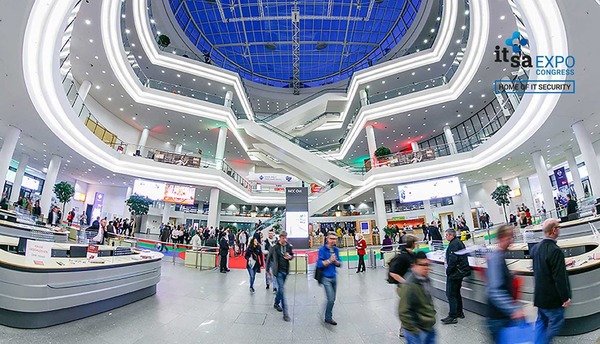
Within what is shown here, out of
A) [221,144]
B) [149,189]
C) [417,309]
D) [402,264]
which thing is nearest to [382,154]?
[221,144]

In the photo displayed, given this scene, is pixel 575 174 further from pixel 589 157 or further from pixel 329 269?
pixel 329 269

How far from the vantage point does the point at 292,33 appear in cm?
2736

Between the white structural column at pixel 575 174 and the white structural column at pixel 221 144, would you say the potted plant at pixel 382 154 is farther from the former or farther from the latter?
the white structural column at pixel 221 144

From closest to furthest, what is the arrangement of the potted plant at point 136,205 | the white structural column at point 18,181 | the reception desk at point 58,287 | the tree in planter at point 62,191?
the reception desk at point 58,287 < the tree in planter at point 62,191 < the white structural column at point 18,181 < the potted plant at point 136,205

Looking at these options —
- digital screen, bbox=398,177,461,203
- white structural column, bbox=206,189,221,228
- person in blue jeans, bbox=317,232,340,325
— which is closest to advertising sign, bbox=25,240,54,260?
person in blue jeans, bbox=317,232,340,325

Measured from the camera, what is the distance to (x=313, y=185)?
2125 centimetres

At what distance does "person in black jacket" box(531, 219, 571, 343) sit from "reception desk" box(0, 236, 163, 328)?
596cm

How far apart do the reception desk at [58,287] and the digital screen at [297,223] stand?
9689 millimetres

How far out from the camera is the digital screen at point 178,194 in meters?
16.7

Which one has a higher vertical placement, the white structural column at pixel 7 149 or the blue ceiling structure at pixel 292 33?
the blue ceiling structure at pixel 292 33

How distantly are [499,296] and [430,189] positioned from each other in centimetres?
1509

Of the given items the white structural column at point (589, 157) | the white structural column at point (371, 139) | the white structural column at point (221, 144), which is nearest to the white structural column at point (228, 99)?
the white structural column at point (221, 144)

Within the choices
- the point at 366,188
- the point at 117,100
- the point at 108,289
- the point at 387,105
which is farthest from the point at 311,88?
the point at 108,289

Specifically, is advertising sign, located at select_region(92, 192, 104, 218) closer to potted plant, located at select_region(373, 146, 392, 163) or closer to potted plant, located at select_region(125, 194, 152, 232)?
potted plant, located at select_region(125, 194, 152, 232)
